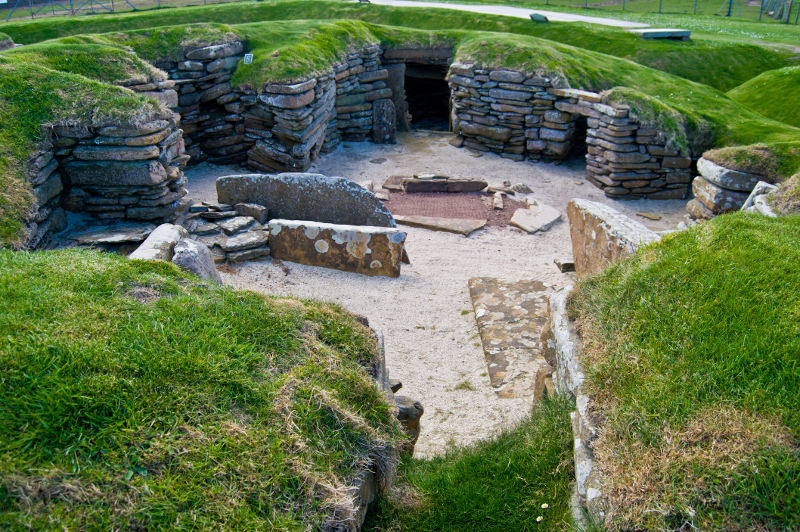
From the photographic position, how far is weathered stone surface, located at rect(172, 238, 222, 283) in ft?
18.1

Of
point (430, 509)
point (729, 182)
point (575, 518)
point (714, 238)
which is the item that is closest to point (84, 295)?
point (430, 509)

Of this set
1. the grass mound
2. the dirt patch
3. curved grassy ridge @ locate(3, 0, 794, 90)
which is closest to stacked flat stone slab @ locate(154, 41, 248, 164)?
the dirt patch

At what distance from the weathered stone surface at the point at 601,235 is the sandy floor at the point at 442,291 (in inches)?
54.9

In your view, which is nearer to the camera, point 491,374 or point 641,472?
point 641,472

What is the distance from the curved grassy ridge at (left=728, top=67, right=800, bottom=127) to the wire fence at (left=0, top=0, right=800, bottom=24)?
42.9ft

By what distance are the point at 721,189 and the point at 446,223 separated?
435 centimetres

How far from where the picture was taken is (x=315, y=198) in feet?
27.9

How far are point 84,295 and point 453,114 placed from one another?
42.1 ft

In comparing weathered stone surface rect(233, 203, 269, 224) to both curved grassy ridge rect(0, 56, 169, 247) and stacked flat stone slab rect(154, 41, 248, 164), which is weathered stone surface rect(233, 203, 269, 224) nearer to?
curved grassy ridge rect(0, 56, 169, 247)

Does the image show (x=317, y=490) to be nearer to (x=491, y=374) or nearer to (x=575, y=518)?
(x=575, y=518)

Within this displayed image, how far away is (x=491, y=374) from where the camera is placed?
6.28 metres

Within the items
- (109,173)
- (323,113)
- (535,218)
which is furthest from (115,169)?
(535,218)

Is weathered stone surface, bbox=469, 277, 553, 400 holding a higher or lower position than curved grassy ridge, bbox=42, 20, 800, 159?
lower

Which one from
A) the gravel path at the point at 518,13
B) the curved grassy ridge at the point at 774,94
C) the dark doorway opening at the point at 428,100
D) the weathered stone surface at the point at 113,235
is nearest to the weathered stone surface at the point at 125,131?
the weathered stone surface at the point at 113,235
